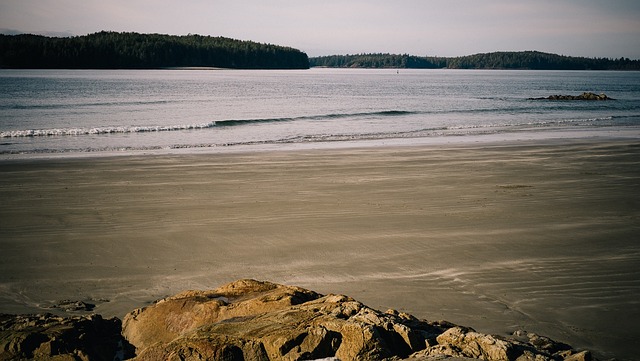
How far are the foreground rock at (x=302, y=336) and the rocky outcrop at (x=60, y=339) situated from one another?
0.22 metres

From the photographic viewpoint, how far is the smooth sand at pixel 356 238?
224 inches

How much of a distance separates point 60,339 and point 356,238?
4.78 meters

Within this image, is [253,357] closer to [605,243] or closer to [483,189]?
[605,243]

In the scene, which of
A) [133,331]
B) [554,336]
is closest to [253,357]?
[133,331]

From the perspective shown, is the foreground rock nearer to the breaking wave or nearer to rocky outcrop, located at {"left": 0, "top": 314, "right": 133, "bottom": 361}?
rocky outcrop, located at {"left": 0, "top": 314, "right": 133, "bottom": 361}

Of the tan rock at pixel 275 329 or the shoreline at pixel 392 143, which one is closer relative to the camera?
the tan rock at pixel 275 329

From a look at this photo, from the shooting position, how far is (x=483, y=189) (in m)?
11.6

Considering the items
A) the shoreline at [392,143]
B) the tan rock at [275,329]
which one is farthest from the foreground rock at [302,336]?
the shoreline at [392,143]

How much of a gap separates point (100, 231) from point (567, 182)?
10.7 metres

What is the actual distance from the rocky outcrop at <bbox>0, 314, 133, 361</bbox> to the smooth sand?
0.91 m

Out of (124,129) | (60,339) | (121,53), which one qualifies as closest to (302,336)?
(60,339)

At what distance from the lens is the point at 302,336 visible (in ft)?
11.7

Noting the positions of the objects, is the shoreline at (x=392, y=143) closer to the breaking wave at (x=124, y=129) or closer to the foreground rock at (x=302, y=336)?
the breaking wave at (x=124, y=129)

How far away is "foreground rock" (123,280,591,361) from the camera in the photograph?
3.51 meters
